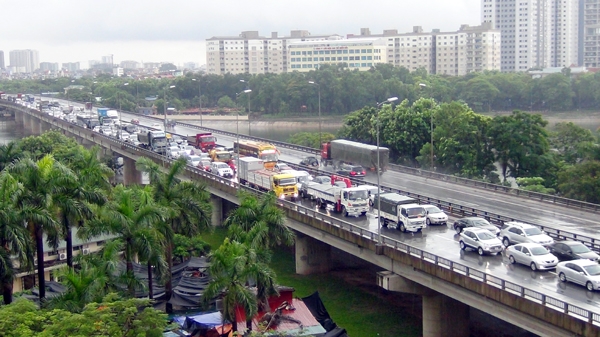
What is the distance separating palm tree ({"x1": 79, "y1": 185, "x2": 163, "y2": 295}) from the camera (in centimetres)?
3036

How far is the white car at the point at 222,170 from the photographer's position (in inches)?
2392

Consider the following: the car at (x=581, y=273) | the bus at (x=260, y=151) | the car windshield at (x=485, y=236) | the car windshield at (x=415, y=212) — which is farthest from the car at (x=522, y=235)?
the bus at (x=260, y=151)

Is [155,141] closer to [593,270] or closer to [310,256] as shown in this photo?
[310,256]

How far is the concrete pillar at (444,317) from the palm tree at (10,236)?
1558cm

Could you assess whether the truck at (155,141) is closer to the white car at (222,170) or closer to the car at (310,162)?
the white car at (222,170)

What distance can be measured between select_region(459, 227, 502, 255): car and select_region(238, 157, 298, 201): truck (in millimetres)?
15222

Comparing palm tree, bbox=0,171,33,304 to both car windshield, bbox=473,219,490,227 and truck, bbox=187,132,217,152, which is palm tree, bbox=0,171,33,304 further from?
truck, bbox=187,132,217,152

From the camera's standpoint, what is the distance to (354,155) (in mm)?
63781

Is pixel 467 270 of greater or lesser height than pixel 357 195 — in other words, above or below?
below

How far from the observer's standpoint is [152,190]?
35094 mm

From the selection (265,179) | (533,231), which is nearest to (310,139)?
(265,179)

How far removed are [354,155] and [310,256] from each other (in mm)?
20433

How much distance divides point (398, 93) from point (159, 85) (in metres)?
74.0

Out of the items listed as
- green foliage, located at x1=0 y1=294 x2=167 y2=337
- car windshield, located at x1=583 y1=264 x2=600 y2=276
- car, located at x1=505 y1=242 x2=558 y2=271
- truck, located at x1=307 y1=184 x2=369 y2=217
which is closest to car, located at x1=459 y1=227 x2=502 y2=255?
car, located at x1=505 y1=242 x2=558 y2=271
